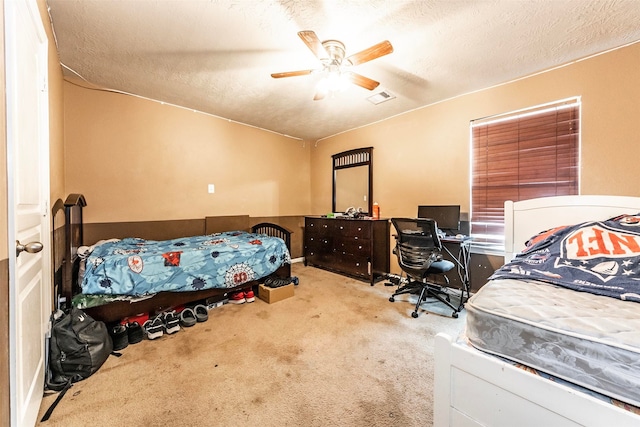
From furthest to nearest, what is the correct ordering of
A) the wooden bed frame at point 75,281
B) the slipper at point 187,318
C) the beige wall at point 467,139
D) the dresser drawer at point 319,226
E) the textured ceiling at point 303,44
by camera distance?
the dresser drawer at point 319,226
the slipper at point 187,318
the beige wall at point 467,139
the wooden bed frame at point 75,281
the textured ceiling at point 303,44

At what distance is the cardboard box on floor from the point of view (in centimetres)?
280

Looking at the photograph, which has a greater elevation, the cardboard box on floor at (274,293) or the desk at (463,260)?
the desk at (463,260)

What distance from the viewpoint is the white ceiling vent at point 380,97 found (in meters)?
2.94

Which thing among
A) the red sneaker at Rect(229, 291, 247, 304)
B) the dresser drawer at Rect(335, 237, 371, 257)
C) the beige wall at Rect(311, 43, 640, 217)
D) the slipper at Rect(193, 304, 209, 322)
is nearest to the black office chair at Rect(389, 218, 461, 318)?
the dresser drawer at Rect(335, 237, 371, 257)

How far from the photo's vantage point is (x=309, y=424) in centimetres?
126

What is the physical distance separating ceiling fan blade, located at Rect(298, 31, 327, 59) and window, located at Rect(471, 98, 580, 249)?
2.14 m

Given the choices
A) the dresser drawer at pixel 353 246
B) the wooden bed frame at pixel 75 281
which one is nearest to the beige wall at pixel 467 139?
the dresser drawer at pixel 353 246

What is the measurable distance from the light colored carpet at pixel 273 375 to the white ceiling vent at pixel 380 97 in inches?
98.5

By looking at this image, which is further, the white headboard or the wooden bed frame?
the wooden bed frame

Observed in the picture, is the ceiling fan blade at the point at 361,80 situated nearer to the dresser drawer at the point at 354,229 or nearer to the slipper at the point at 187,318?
the dresser drawer at the point at 354,229

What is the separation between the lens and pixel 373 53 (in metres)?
1.79

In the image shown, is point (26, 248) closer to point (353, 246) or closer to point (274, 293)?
point (274, 293)

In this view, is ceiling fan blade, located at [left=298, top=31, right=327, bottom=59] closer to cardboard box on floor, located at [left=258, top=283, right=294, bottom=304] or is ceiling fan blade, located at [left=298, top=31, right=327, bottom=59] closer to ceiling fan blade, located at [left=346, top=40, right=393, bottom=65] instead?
ceiling fan blade, located at [left=346, top=40, right=393, bottom=65]

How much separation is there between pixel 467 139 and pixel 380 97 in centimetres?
118
